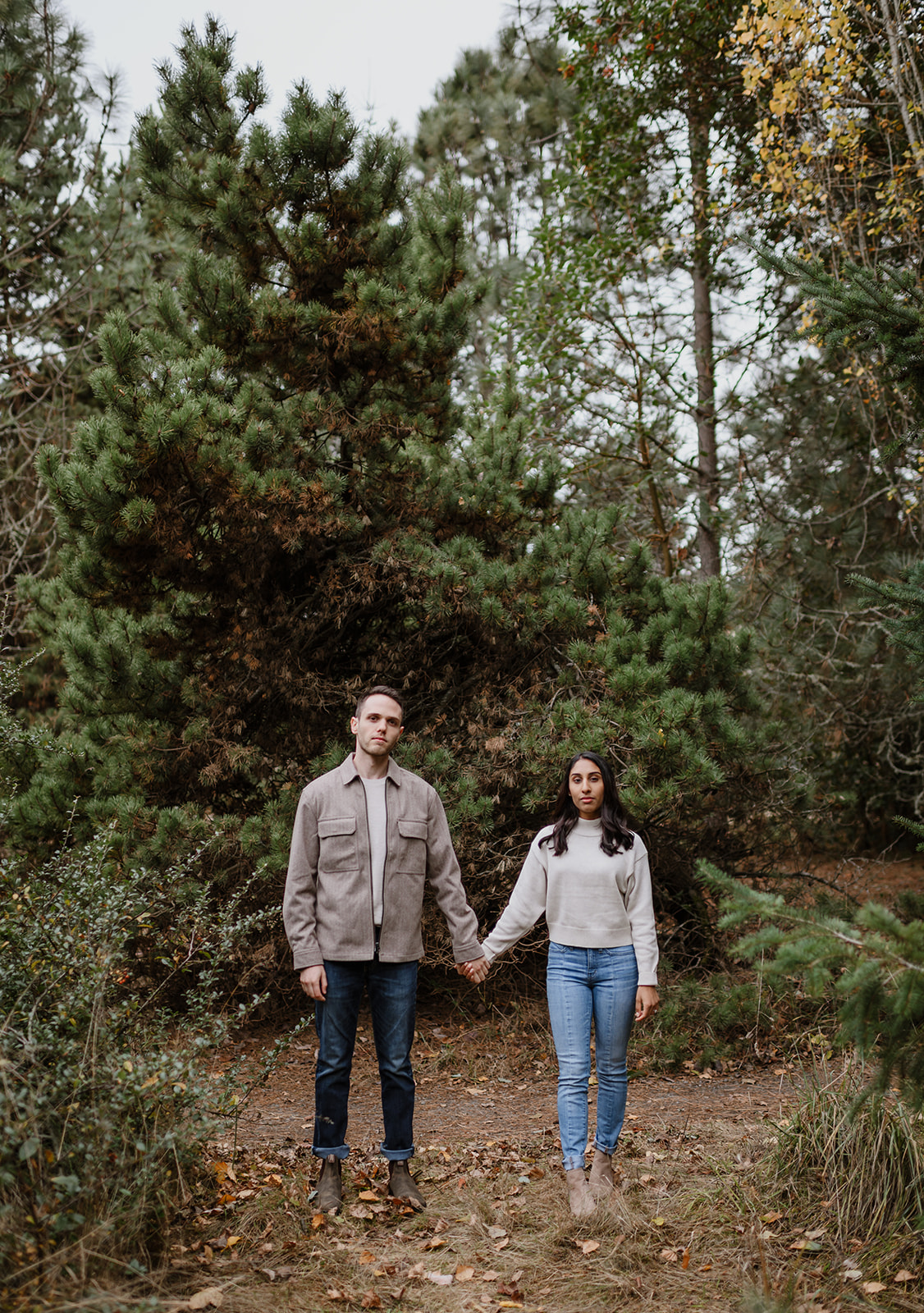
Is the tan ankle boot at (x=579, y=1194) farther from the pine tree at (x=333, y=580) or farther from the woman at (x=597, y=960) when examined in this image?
the pine tree at (x=333, y=580)

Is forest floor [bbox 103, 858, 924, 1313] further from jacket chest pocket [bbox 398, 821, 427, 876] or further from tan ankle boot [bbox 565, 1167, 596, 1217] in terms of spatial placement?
jacket chest pocket [bbox 398, 821, 427, 876]

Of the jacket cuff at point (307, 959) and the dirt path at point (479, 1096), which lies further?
the dirt path at point (479, 1096)

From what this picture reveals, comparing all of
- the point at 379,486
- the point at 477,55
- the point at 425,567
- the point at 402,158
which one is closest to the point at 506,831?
the point at 425,567

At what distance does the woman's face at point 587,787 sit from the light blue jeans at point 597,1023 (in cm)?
53

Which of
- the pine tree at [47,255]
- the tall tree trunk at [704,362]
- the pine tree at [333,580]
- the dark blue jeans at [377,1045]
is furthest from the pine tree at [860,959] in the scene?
the pine tree at [47,255]

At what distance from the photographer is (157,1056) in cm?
320

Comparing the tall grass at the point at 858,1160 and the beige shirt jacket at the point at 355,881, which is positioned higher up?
the beige shirt jacket at the point at 355,881

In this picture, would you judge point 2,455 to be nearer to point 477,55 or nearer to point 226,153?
point 226,153

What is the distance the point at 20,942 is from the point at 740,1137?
3.19m

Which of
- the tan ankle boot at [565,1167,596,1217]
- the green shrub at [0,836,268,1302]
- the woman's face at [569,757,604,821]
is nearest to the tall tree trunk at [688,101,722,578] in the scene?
the woman's face at [569,757,604,821]

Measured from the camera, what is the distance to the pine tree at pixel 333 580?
5836 mm

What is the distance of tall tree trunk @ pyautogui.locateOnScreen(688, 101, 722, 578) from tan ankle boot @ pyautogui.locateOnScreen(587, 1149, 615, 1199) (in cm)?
650

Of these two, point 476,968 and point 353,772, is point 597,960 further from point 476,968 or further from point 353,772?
point 353,772

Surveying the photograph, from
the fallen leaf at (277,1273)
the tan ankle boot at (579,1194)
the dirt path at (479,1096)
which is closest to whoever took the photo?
the fallen leaf at (277,1273)
